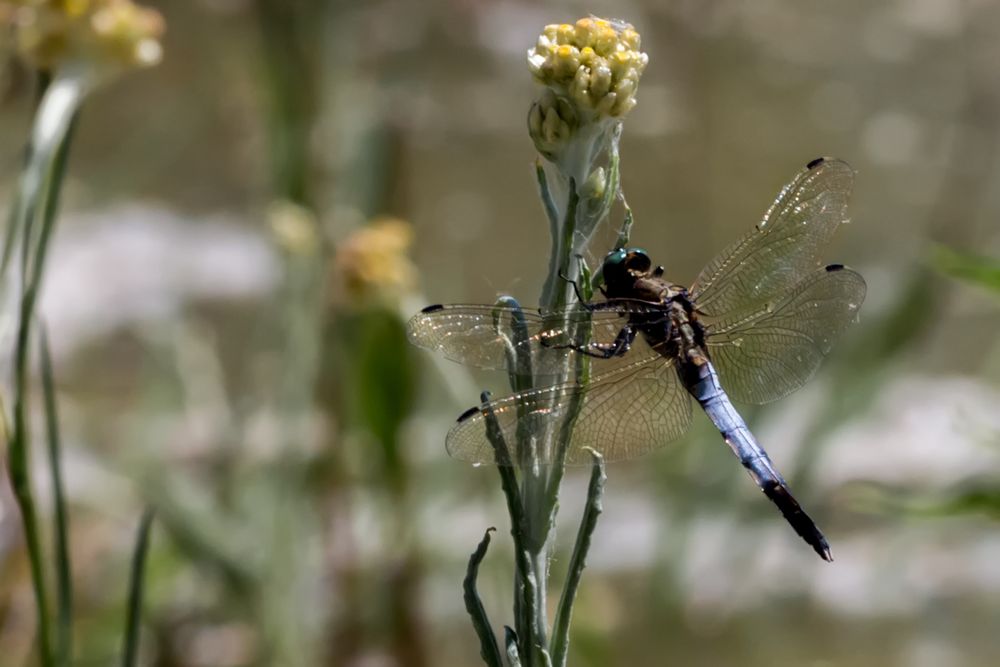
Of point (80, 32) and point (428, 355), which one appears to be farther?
point (428, 355)

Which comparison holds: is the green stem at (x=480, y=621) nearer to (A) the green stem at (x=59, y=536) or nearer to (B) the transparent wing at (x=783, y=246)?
(A) the green stem at (x=59, y=536)

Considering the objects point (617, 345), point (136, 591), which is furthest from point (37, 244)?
point (617, 345)

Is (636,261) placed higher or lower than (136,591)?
higher

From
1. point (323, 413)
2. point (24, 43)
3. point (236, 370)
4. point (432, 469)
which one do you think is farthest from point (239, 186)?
point (24, 43)

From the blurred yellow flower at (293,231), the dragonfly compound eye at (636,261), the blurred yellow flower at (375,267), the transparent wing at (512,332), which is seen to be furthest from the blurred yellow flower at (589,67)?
the blurred yellow flower at (293,231)

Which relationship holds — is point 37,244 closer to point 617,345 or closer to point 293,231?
point 617,345

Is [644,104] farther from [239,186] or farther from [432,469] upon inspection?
[432,469]

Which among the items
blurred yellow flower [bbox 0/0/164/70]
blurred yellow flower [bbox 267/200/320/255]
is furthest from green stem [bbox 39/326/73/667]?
blurred yellow flower [bbox 267/200/320/255]
